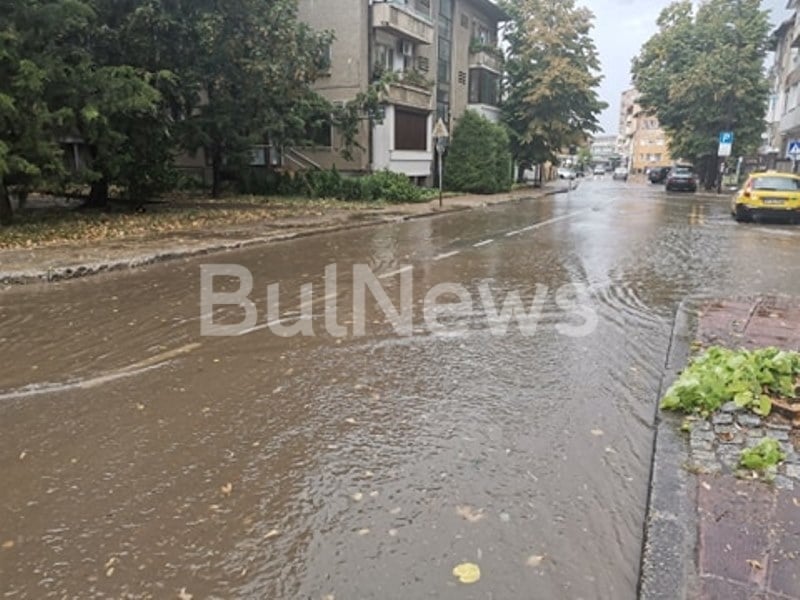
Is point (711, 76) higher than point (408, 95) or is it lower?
higher

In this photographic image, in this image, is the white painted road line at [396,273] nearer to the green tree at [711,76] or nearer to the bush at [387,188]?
the bush at [387,188]

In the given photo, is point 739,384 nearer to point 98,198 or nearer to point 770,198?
point 98,198

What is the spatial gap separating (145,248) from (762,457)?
36.5 feet

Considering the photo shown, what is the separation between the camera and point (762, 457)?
13.0ft

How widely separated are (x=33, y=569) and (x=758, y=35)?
47.8 m

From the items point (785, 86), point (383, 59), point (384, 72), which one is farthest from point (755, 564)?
point (785, 86)

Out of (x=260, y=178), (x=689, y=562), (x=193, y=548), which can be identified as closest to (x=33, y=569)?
(x=193, y=548)

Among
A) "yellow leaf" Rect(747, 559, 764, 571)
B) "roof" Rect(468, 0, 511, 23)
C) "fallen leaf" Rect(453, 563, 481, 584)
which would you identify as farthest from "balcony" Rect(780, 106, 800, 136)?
"fallen leaf" Rect(453, 563, 481, 584)

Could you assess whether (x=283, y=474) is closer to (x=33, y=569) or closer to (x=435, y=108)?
(x=33, y=569)

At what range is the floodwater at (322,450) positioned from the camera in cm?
311

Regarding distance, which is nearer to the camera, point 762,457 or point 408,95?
point 762,457

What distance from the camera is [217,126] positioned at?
21.8 metres

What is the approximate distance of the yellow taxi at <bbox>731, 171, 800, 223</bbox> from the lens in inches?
813

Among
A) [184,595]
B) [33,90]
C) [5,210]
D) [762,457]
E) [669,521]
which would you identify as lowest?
[184,595]
